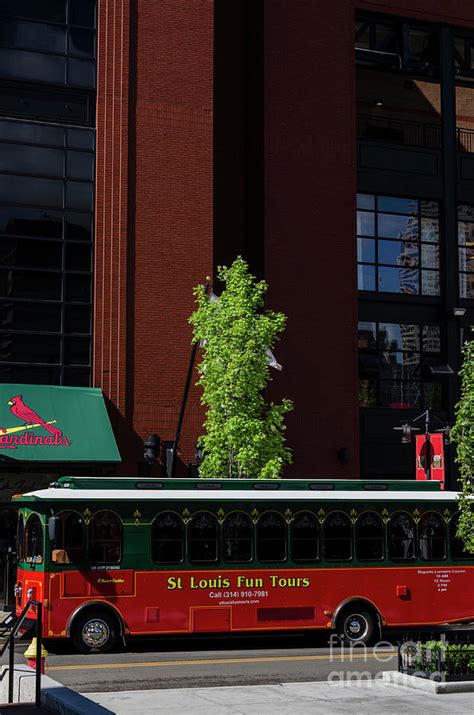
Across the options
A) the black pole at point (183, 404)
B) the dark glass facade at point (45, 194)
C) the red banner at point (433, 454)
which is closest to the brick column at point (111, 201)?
the dark glass facade at point (45, 194)

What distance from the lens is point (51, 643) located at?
2159 centimetres

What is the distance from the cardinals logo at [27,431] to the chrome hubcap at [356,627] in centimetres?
1043

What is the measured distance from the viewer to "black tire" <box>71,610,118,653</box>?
825 inches

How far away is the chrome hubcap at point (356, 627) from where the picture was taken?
74.9ft

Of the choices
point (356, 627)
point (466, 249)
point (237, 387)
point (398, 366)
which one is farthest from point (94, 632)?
point (466, 249)

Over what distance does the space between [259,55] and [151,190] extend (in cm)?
808

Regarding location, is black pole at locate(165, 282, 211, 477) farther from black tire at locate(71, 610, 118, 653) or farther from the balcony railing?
the balcony railing

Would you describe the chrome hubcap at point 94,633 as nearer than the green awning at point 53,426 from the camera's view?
Yes

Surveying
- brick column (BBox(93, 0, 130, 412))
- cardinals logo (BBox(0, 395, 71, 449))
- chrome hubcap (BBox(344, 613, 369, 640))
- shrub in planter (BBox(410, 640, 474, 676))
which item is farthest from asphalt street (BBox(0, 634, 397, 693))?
brick column (BBox(93, 0, 130, 412))

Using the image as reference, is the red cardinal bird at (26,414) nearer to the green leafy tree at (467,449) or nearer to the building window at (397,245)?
the green leafy tree at (467,449)

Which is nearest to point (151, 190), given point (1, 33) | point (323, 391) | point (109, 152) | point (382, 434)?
point (109, 152)

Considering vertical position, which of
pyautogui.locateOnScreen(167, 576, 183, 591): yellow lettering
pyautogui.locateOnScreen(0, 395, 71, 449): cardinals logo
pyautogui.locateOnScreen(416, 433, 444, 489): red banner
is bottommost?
pyautogui.locateOnScreen(167, 576, 183, 591): yellow lettering

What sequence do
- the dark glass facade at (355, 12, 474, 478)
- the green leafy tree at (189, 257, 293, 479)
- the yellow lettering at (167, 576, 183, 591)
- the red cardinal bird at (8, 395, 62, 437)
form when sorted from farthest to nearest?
1. the dark glass facade at (355, 12, 474, 478)
2. the red cardinal bird at (8, 395, 62, 437)
3. the green leafy tree at (189, 257, 293, 479)
4. the yellow lettering at (167, 576, 183, 591)

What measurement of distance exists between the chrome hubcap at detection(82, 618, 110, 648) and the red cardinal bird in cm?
975
